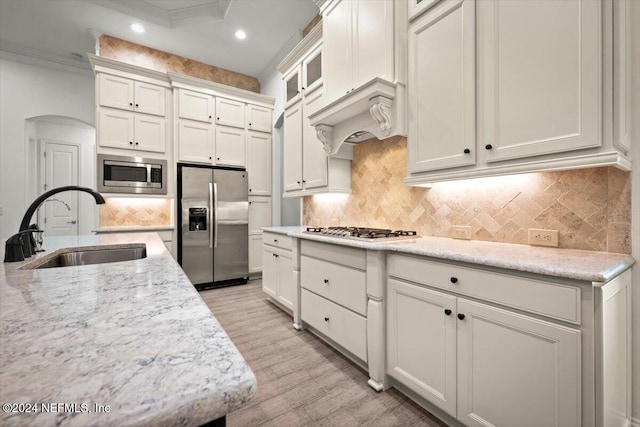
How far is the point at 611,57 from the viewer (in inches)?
47.1

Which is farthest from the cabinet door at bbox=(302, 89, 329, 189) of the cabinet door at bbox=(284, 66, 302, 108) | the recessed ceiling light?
the recessed ceiling light

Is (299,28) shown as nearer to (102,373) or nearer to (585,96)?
(585,96)

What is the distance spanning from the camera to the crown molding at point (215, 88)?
4051 millimetres

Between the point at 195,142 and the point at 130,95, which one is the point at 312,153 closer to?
the point at 195,142

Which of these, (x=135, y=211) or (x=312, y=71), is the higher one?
(x=312, y=71)

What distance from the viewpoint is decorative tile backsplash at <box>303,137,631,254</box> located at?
55.9 inches

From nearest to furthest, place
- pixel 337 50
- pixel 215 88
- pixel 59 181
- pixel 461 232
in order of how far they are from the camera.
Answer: pixel 461 232 → pixel 337 50 → pixel 215 88 → pixel 59 181

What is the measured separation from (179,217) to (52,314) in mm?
3659

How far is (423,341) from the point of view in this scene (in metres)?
1.59

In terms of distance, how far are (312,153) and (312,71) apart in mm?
883

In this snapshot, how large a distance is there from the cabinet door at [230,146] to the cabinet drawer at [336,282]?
2487 mm

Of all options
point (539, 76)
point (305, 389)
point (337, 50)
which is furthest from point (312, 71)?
point (305, 389)

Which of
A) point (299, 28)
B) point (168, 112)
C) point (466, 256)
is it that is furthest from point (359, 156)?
point (168, 112)

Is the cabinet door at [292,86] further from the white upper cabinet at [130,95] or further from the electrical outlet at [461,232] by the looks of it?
the electrical outlet at [461,232]
